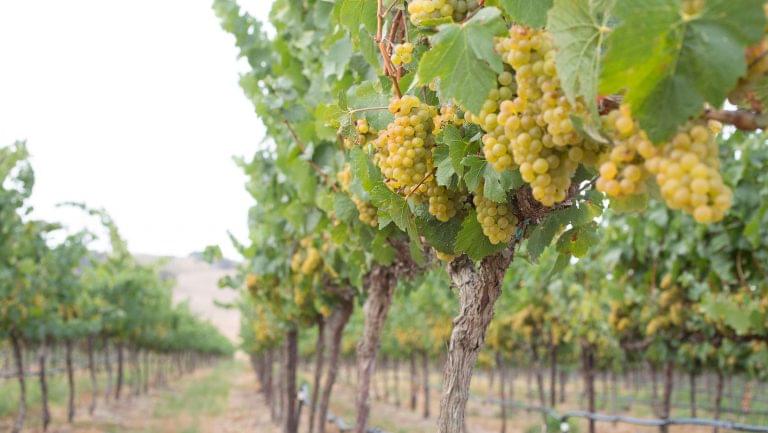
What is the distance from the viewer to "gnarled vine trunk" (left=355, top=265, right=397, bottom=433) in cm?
400

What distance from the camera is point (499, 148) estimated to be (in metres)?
1.31

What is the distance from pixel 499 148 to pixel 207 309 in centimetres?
12096

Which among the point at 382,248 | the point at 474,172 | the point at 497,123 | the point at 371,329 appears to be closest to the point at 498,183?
the point at 474,172

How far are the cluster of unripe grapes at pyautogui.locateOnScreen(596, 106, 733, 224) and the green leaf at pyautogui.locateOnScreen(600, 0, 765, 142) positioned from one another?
0.11 ft

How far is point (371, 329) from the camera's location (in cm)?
412

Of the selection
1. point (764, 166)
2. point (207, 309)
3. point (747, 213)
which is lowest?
point (207, 309)

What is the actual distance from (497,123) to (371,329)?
300cm

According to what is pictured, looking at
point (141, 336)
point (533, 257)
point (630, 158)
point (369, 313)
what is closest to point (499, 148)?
point (630, 158)

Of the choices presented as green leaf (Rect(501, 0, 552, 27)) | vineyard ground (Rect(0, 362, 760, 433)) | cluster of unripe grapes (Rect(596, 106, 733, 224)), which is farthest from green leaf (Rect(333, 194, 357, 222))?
vineyard ground (Rect(0, 362, 760, 433))

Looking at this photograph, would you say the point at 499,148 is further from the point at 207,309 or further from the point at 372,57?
the point at 207,309

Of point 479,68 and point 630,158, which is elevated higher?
point 479,68

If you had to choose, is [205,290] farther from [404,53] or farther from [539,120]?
[539,120]

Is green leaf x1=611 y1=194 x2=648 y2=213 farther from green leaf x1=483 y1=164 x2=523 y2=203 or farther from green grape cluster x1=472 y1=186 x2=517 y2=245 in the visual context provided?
green grape cluster x1=472 y1=186 x2=517 y2=245

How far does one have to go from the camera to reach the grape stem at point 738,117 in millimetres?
1013
